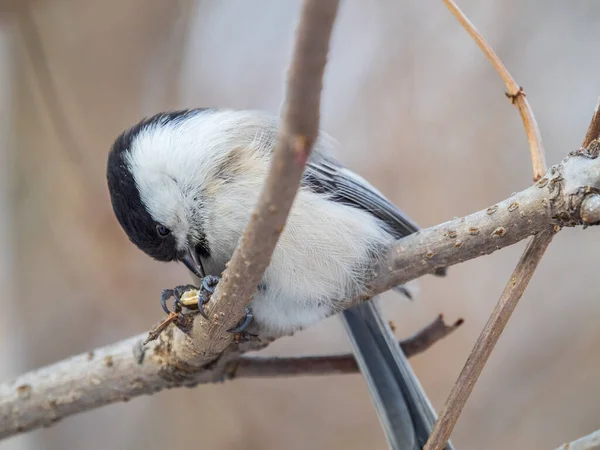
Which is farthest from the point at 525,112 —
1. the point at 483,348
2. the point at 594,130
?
the point at 483,348

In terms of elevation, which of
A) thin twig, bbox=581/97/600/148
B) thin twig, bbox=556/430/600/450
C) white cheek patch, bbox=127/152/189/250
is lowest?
thin twig, bbox=556/430/600/450

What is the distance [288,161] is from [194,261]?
Answer: 2.24ft

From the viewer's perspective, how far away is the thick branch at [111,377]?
1333 mm

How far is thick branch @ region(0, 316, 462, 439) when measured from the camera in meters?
1.33

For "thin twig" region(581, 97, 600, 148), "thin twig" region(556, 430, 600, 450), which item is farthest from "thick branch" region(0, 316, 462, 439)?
"thin twig" region(581, 97, 600, 148)

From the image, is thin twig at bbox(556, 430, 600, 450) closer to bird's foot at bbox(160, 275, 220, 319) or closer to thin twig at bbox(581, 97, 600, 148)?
thin twig at bbox(581, 97, 600, 148)

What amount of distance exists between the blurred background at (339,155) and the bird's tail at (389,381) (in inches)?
26.2

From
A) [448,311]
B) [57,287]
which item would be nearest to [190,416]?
[57,287]

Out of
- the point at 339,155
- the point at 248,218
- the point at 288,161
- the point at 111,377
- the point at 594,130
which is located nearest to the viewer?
the point at 288,161

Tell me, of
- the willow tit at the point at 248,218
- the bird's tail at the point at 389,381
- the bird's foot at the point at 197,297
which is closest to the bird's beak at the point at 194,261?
the willow tit at the point at 248,218

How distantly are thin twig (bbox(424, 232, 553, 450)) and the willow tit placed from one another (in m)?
0.31

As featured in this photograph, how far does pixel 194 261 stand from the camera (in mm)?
1250

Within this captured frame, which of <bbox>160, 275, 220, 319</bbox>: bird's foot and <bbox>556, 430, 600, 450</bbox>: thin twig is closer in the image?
<bbox>556, 430, 600, 450</bbox>: thin twig

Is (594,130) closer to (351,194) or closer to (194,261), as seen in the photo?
(351,194)
